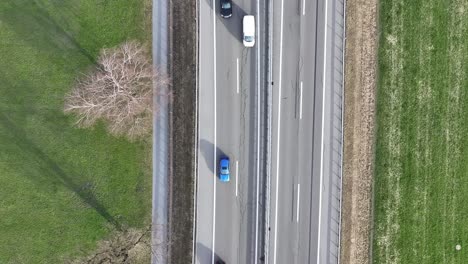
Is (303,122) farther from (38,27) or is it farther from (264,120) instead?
(38,27)

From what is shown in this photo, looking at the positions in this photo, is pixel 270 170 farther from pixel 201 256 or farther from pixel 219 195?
pixel 201 256

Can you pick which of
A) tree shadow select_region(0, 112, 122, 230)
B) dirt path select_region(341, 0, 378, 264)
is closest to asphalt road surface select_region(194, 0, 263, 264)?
dirt path select_region(341, 0, 378, 264)

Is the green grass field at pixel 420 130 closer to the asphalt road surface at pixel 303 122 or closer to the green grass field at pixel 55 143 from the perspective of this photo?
the asphalt road surface at pixel 303 122

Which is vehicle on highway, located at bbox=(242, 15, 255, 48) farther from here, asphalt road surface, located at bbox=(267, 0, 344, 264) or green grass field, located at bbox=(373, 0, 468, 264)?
green grass field, located at bbox=(373, 0, 468, 264)

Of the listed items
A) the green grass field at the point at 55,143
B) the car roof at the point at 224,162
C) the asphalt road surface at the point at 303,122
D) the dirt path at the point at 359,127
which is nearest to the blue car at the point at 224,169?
the car roof at the point at 224,162

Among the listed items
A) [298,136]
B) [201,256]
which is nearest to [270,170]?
[298,136]
